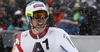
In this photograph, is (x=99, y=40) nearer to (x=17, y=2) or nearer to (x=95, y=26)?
(x=95, y=26)

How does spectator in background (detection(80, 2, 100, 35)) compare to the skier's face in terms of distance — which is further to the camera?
spectator in background (detection(80, 2, 100, 35))

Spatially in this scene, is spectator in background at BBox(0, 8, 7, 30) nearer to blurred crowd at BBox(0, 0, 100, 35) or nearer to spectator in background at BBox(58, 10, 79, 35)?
blurred crowd at BBox(0, 0, 100, 35)

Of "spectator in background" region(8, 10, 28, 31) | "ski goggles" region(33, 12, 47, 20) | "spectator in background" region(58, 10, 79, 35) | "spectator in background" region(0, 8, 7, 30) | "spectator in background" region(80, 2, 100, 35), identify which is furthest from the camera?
A: "spectator in background" region(0, 8, 7, 30)

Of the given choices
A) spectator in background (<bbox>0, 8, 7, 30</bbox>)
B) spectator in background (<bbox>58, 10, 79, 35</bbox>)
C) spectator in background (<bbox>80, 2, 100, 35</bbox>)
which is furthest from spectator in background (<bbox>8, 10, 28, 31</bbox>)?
spectator in background (<bbox>80, 2, 100, 35</bbox>)

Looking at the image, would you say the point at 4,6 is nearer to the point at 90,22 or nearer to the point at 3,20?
the point at 3,20

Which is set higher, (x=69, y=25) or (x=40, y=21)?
(x=40, y=21)

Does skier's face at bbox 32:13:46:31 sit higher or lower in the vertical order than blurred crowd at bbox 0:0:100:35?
higher

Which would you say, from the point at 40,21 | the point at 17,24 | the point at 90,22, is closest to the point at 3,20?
the point at 17,24

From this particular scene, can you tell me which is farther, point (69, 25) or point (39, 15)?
point (69, 25)

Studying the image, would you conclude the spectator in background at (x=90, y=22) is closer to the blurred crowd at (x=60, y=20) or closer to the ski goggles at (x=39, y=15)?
the blurred crowd at (x=60, y=20)

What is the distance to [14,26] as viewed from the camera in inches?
261

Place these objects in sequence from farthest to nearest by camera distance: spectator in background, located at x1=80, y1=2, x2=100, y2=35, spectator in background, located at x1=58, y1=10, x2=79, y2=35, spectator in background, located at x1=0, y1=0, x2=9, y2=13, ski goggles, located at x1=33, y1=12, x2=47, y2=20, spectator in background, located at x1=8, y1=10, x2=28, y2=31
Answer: spectator in background, located at x1=0, y1=0, x2=9, y2=13 → spectator in background, located at x1=8, y1=10, x2=28, y2=31 → spectator in background, located at x1=80, y1=2, x2=100, y2=35 → spectator in background, located at x1=58, y1=10, x2=79, y2=35 → ski goggles, located at x1=33, y1=12, x2=47, y2=20

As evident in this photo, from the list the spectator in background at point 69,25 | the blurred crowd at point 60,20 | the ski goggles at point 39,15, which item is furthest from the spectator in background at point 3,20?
the ski goggles at point 39,15

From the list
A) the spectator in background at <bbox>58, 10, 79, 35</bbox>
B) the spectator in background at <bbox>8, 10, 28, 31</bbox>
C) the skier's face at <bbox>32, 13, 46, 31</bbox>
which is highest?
the skier's face at <bbox>32, 13, 46, 31</bbox>
